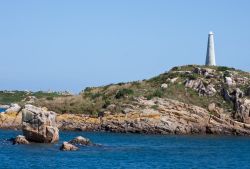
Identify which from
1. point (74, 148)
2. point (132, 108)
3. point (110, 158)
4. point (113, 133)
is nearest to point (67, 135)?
point (113, 133)

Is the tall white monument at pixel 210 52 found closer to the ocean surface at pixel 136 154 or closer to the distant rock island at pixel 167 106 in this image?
the distant rock island at pixel 167 106

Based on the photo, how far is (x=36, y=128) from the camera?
217ft

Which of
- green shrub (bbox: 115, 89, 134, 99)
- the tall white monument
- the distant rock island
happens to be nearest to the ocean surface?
the distant rock island

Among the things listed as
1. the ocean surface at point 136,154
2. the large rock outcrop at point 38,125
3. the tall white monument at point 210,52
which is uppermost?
the tall white monument at point 210,52

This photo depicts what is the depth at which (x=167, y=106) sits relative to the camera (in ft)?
304

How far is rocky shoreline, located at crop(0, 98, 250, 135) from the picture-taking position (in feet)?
292

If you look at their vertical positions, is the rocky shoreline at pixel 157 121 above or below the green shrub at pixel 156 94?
below

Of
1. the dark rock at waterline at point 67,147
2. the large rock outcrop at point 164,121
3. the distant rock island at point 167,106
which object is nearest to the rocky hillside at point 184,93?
the distant rock island at point 167,106

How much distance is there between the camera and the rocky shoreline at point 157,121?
89125 mm

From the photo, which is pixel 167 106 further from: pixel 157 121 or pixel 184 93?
pixel 184 93

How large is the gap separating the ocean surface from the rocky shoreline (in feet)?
18.7

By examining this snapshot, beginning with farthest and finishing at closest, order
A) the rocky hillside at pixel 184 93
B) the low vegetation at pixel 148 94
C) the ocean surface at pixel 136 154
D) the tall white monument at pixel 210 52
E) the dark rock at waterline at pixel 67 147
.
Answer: the tall white monument at pixel 210 52
the low vegetation at pixel 148 94
the rocky hillside at pixel 184 93
the dark rock at waterline at pixel 67 147
the ocean surface at pixel 136 154

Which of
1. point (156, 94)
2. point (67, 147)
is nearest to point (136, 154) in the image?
point (67, 147)

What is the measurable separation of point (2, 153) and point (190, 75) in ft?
152
